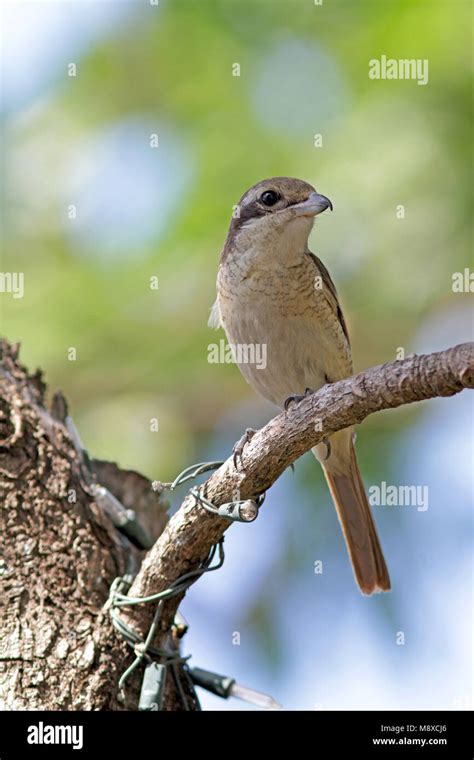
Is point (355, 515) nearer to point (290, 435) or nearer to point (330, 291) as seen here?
point (330, 291)

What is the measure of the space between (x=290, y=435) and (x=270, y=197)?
162 centimetres

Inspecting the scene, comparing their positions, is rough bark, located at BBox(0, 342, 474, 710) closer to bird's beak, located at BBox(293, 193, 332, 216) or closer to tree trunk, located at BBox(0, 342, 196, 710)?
tree trunk, located at BBox(0, 342, 196, 710)

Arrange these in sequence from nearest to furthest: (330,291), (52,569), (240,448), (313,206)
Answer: (240,448) → (52,569) → (313,206) → (330,291)

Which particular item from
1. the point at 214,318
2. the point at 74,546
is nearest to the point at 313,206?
the point at 214,318

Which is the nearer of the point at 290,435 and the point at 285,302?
the point at 290,435

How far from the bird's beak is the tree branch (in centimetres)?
126

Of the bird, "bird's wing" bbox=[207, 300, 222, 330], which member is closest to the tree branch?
the bird

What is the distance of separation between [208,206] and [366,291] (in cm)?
91

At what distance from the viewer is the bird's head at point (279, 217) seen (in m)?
4.14

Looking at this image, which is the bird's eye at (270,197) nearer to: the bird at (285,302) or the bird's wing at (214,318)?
the bird at (285,302)

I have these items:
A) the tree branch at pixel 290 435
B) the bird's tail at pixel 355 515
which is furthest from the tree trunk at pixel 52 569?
the bird's tail at pixel 355 515

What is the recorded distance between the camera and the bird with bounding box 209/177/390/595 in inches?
161

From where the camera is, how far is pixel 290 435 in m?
2.93
